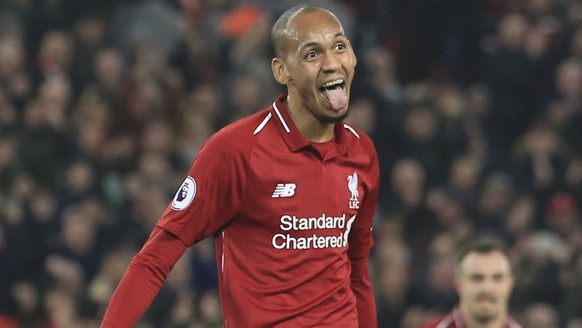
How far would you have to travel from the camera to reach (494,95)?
11.0 m

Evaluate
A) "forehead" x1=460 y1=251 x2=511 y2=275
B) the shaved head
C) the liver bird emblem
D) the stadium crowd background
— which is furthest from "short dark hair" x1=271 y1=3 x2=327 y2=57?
the stadium crowd background

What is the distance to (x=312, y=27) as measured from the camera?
4266 mm

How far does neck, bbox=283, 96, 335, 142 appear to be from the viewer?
4.39 meters

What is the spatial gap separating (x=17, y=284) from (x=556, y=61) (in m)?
4.66

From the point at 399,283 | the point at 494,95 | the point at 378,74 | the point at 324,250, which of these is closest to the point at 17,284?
the point at 399,283

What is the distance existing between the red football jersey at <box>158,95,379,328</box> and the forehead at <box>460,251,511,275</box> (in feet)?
5.13

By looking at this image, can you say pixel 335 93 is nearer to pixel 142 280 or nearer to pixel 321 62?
pixel 321 62

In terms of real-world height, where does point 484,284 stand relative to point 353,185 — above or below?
below

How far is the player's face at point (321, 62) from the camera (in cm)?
425

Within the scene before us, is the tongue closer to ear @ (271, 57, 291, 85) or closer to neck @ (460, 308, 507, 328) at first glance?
ear @ (271, 57, 291, 85)

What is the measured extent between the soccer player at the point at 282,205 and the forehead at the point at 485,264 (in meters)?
1.55

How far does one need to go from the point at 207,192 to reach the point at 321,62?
54cm

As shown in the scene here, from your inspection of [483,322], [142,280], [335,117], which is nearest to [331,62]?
[335,117]

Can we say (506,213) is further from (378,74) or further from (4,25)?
(4,25)
